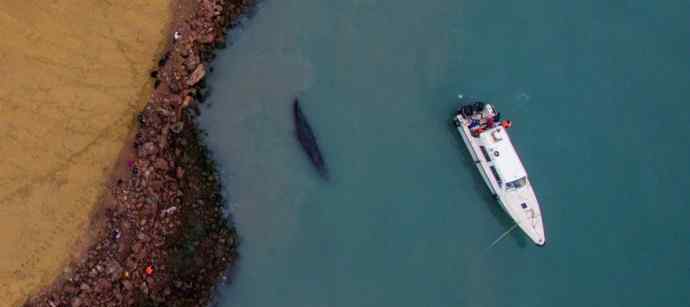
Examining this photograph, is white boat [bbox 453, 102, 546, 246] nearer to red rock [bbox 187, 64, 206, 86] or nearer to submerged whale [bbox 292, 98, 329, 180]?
submerged whale [bbox 292, 98, 329, 180]

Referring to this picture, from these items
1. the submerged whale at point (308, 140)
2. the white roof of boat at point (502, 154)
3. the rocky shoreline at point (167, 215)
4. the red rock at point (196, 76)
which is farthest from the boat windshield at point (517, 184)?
the red rock at point (196, 76)

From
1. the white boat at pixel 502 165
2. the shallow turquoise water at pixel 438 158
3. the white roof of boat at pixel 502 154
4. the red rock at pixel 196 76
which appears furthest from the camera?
the shallow turquoise water at pixel 438 158

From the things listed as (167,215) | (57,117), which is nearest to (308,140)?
(167,215)

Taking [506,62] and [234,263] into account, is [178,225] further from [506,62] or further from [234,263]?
[506,62]

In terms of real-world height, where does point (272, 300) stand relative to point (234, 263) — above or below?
below

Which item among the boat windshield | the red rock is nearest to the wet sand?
the red rock

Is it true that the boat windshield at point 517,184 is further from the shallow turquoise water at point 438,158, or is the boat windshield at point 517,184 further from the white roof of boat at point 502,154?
the shallow turquoise water at point 438,158

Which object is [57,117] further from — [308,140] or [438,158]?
[438,158]

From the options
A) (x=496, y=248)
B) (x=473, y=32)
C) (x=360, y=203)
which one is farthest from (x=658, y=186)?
(x=360, y=203)
